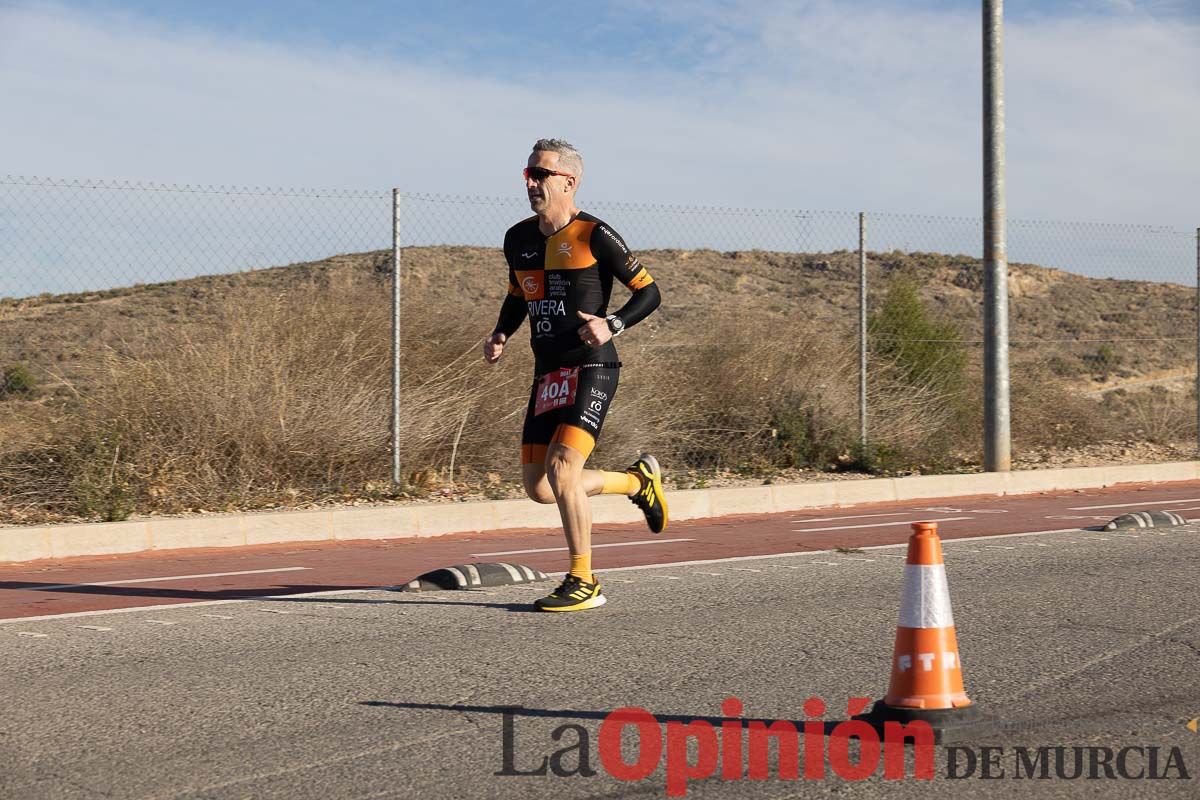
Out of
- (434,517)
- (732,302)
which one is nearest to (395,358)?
(434,517)

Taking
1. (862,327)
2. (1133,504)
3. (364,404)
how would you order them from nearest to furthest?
(364,404) < (1133,504) < (862,327)

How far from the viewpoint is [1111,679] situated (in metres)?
5.54

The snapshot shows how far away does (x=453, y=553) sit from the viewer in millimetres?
9984

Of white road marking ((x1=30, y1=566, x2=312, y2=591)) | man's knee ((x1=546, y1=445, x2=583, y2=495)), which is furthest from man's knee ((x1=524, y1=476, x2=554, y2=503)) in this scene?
white road marking ((x1=30, y1=566, x2=312, y2=591))

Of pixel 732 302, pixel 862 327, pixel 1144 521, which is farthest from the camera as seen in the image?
pixel 732 302

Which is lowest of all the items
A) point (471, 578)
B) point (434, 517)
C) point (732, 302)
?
point (471, 578)

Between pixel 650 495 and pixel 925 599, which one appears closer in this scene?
pixel 925 599

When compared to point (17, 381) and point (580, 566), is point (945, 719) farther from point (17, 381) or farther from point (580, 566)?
point (17, 381)

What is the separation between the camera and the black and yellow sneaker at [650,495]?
24.9ft

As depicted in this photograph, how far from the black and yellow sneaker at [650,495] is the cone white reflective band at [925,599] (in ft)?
9.51

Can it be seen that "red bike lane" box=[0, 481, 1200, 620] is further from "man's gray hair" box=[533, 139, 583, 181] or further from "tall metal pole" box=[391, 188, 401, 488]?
"man's gray hair" box=[533, 139, 583, 181]

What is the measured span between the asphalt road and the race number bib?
1070mm

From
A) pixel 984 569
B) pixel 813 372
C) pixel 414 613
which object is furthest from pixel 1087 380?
pixel 414 613

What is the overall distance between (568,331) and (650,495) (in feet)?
3.73
